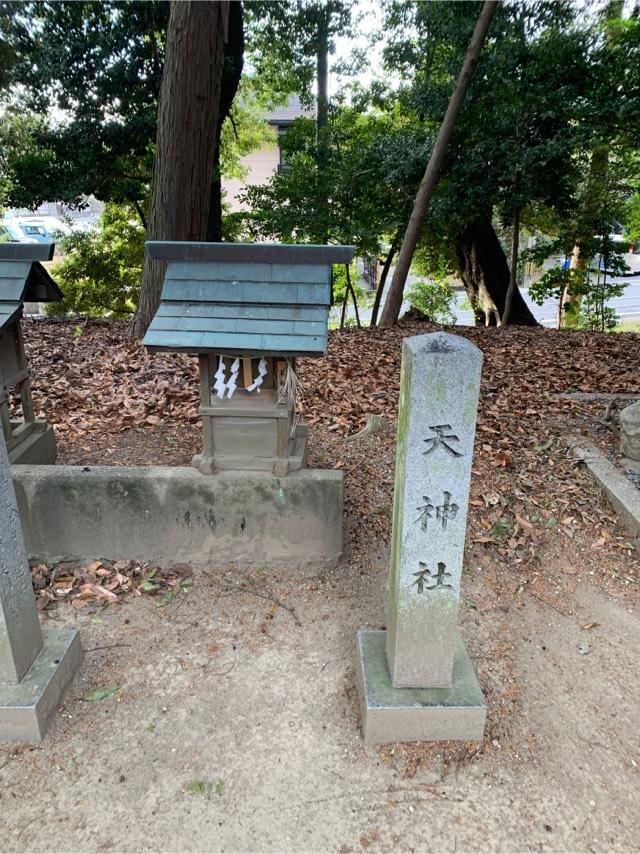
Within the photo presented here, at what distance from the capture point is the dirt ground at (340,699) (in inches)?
107

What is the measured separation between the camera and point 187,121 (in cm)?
744

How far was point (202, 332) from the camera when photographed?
3.82 meters

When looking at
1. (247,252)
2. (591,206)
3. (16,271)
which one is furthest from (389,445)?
(591,206)

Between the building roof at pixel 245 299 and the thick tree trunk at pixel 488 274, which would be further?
the thick tree trunk at pixel 488 274

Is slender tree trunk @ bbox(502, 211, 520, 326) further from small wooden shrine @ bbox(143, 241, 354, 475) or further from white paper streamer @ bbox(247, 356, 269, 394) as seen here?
white paper streamer @ bbox(247, 356, 269, 394)

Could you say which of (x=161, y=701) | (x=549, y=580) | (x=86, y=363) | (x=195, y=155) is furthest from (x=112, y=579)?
(x=195, y=155)

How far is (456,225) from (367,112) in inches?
229

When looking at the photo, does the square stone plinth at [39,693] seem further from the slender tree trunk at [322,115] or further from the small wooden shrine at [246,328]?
the slender tree trunk at [322,115]

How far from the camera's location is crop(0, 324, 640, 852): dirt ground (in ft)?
8.88

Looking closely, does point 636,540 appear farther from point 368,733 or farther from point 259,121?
point 259,121

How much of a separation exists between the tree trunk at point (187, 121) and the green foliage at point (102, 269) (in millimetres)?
5515

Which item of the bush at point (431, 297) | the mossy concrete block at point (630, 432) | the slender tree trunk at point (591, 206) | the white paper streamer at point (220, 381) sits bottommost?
the mossy concrete block at point (630, 432)

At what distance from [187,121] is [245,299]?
4.90 m

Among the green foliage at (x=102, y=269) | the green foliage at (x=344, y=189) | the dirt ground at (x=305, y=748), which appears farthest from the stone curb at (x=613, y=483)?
the green foliage at (x=102, y=269)
